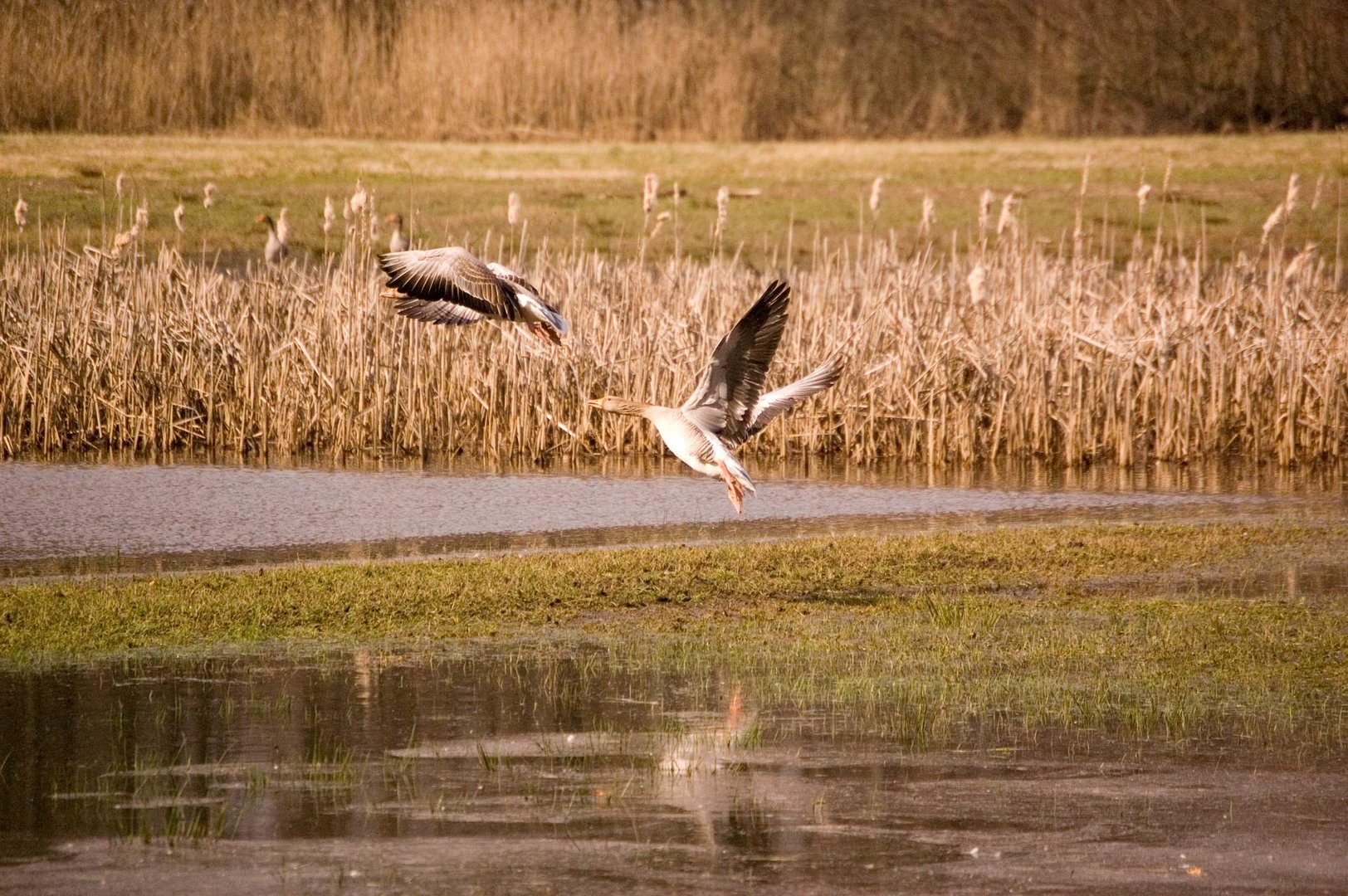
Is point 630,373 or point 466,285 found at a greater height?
point 466,285

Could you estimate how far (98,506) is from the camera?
12.2m

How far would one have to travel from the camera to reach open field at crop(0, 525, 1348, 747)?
7633 millimetres

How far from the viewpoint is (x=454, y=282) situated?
10125 mm

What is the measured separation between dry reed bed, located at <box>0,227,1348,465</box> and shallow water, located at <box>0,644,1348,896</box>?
6.92 m

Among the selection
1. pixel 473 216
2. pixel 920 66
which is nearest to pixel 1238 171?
pixel 920 66

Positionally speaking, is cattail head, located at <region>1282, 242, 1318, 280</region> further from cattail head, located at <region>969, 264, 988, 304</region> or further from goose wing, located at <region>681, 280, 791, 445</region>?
goose wing, located at <region>681, 280, 791, 445</region>

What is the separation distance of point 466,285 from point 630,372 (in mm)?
4496

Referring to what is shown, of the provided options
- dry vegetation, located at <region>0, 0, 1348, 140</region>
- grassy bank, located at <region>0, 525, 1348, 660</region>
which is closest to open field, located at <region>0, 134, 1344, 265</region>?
dry vegetation, located at <region>0, 0, 1348, 140</region>

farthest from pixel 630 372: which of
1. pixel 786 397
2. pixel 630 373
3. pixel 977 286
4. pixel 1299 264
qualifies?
pixel 1299 264

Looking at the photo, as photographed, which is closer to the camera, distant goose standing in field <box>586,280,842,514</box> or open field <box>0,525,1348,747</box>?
open field <box>0,525,1348,747</box>

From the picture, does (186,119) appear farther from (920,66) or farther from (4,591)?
(4,591)

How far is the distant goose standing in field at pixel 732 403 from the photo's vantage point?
916 centimetres

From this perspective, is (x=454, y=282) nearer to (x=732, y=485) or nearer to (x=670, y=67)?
(x=732, y=485)

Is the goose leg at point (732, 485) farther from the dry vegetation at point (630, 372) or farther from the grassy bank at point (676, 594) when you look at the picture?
the dry vegetation at point (630, 372)
